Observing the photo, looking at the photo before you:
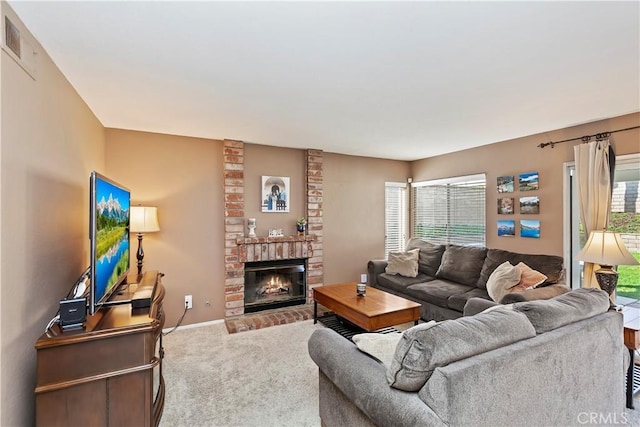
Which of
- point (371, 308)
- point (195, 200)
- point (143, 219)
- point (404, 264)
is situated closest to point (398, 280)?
point (404, 264)

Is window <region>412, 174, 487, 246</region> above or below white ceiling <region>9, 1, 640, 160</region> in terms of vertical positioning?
below

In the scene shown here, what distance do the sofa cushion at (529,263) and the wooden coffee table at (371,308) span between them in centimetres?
117

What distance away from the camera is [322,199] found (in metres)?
4.71

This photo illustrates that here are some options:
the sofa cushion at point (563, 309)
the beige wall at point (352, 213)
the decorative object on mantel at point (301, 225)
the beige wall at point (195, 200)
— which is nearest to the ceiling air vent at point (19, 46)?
the beige wall at point (195, 200)

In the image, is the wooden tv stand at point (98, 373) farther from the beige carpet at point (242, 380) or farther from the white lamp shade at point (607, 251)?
the white lamp shade at point (607, 251)

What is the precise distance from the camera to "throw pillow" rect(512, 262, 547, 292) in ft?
9.79

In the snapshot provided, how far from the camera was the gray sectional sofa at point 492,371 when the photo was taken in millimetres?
1212

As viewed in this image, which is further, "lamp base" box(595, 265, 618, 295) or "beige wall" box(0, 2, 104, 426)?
"lamp base" box(595, 265, 618, 295)

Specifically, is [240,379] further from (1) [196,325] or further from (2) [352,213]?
(2) [352,213]

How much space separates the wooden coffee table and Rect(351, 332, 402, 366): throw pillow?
Answer: 1.22 meters

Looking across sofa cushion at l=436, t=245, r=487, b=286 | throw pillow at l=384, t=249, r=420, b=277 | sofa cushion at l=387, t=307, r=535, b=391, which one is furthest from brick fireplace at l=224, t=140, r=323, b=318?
sofa cushion at l=387, t=307, r=535, b=391

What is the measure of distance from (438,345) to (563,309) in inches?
37.3

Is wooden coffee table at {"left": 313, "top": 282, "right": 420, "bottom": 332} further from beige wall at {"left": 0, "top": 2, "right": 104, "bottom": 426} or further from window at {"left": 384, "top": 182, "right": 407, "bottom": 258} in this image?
beige wall at {"left": 0, "top": 2, "right": 104, "bottom": 426}

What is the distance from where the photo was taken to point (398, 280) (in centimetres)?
423
